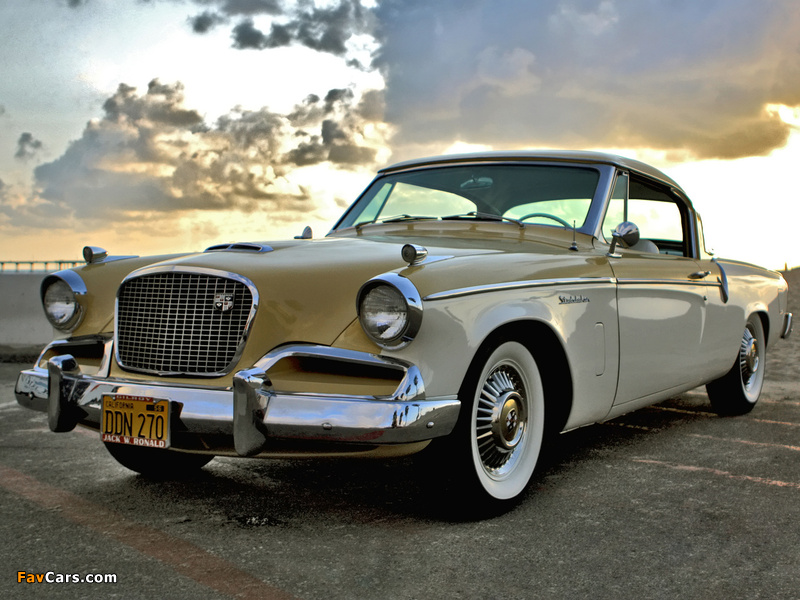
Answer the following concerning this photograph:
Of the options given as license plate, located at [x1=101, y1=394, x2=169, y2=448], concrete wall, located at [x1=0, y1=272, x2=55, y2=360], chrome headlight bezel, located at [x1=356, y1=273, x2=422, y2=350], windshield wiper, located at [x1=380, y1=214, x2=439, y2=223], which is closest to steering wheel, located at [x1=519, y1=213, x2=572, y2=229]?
windshield wiper, located at [x1=380, y1=214, x2=439, y2=223]

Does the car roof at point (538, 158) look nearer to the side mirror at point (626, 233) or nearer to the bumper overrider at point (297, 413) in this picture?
the side mirror at point (626, 233)

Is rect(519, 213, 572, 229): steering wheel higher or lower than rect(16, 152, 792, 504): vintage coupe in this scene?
higher

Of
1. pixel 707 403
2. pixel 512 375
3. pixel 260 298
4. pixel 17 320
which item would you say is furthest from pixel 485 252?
pixel 17 320

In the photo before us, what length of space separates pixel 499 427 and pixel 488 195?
175 cm

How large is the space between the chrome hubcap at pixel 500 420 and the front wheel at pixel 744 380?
10.0ft

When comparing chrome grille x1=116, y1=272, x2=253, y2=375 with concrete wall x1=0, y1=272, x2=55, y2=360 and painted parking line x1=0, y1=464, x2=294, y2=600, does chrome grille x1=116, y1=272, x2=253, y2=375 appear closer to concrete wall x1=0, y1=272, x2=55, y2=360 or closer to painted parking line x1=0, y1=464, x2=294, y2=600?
painted parking line x1=0, y1=464, x2=294, y2=600

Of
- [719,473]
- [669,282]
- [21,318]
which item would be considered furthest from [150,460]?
[21,318]

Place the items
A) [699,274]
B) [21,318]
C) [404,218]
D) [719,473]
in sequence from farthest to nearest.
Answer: [21,318] → [699,274] → [404,218] → [719,473]

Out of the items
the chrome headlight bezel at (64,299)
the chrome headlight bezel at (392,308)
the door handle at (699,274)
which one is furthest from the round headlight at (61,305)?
the door handle at (699,274)

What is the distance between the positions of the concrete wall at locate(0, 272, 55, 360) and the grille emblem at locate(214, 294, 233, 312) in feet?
23.5

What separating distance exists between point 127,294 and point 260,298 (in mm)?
779

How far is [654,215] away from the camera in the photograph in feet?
17.9

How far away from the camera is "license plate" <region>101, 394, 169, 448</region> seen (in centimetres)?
306

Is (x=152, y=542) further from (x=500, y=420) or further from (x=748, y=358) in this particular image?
(x=748, y=358)
